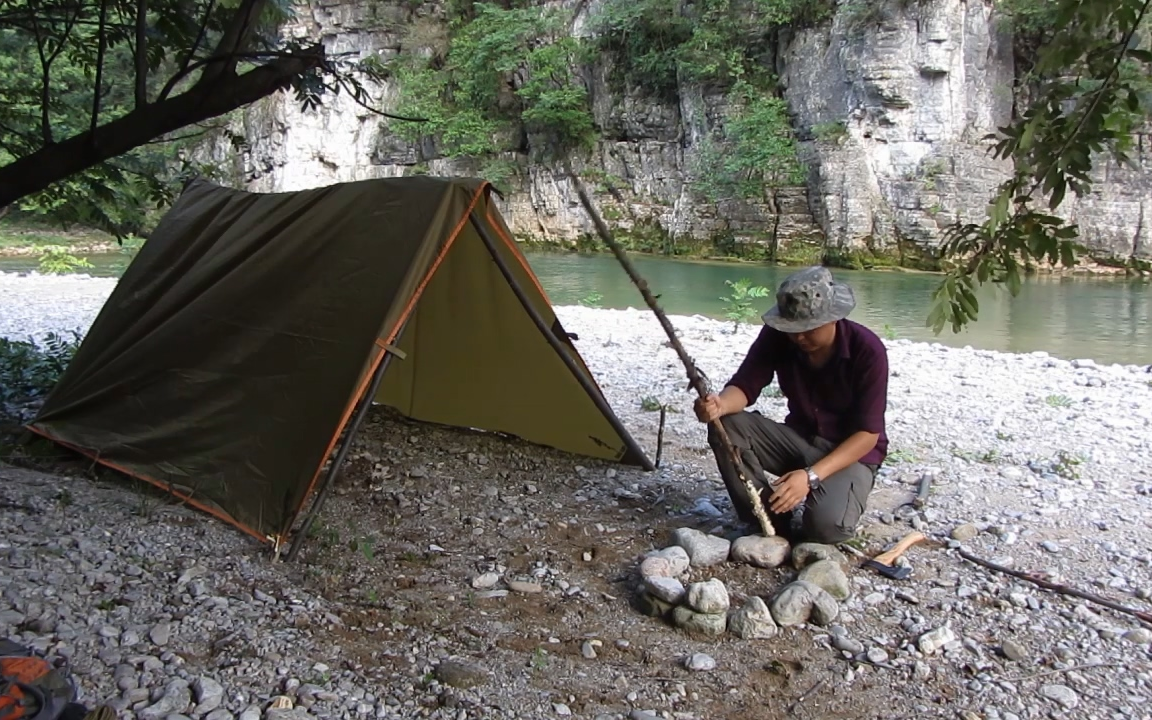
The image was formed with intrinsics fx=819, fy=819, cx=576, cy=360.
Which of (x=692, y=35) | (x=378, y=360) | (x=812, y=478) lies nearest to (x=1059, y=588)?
(x=812, y=478)

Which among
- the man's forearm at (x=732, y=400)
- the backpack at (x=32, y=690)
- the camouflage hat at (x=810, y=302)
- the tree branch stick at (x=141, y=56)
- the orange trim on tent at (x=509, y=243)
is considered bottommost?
the backpack at (x=32, y=690)

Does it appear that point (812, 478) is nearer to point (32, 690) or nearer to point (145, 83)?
point (32, 690)

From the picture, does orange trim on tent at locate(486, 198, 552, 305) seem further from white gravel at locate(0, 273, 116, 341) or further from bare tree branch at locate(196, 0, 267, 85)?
white gravel at locate(0, 273, 116, 341)

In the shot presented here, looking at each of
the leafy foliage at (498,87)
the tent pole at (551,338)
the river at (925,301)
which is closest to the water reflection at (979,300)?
the river at (925,301)

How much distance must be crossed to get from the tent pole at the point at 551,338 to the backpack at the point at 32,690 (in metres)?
2.33

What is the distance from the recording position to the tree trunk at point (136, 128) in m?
2.73

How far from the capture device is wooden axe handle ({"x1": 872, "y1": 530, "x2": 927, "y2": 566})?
304cm

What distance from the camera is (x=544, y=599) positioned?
283 cm

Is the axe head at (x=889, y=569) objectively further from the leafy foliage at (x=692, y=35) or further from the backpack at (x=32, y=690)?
the leafy foliage at (x=692, y=35)

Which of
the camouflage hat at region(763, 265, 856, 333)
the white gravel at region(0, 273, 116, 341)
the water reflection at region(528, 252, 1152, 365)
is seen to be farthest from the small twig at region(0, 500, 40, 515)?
the water reflection at region(528, 252, 1152, 365)

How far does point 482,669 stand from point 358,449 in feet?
6.97

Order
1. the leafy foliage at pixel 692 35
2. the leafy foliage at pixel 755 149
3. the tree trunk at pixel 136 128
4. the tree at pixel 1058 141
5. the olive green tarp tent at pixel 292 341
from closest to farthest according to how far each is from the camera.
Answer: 1. the tree at pixel 1058 141
2. the tree trunk at pixel 136 128
3. the olive green tarp tent at pixel 292 341
4. the leafy foliage at pixel 755 149
5. the leafy foliage at pixel 692 35

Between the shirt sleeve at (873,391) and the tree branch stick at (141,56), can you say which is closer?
the tree branch stick at (141,56)

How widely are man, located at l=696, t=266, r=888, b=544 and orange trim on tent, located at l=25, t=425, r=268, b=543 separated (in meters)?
1.79
